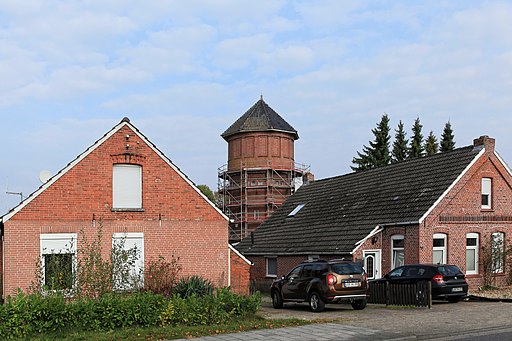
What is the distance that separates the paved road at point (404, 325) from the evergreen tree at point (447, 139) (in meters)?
47.4

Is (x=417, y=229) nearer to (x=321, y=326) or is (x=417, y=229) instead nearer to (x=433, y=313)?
(x=433, y=313)

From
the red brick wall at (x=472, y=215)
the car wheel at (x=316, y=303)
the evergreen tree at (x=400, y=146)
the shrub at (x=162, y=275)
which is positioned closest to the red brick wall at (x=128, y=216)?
the shrub at (x=162, y=275)

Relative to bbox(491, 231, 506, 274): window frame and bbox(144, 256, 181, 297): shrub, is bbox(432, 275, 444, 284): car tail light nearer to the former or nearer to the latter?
bbox(491, 231, 506, 274): window frame

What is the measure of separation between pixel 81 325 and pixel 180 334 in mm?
2465

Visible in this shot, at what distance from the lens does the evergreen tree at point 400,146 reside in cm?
6969

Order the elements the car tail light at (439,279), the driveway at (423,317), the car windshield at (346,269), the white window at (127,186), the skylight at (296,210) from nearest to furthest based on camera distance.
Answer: the driveway at (423,317), the car windshield at (346,269), the car tail light at (439,279), the white window at (127,186), the skylight at (296,210)

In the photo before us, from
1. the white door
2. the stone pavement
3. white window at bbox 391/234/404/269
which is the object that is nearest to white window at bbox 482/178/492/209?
white window at bbox 391/234/404/269

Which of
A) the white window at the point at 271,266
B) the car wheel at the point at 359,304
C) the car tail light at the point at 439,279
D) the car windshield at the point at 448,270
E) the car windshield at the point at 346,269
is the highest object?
the car windshield at the point at 346,269

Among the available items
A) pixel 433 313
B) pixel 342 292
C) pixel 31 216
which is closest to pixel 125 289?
pixel 31 216

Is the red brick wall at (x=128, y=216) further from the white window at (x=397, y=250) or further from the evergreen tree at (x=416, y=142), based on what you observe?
the evergreen tree at (x=416, y=142)

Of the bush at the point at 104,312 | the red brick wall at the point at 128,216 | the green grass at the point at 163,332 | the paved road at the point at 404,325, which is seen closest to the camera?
the green grass at the point at 163,332

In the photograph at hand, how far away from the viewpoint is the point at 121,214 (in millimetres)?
24281

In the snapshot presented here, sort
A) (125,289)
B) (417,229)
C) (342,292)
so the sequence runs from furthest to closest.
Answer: (417,229) < (342,292) < (125,289)

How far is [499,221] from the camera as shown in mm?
31766
